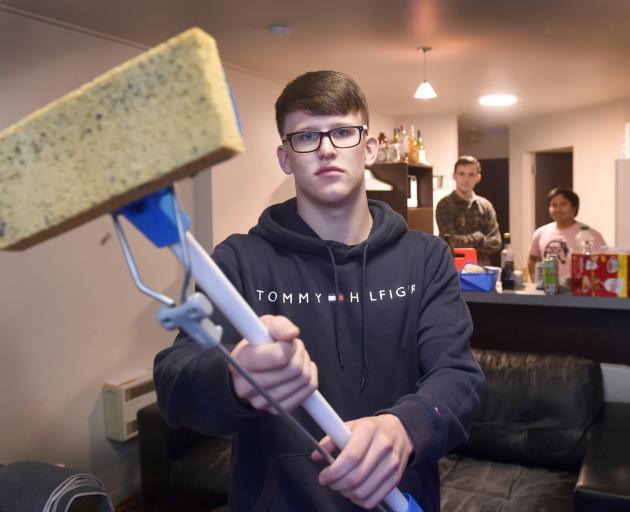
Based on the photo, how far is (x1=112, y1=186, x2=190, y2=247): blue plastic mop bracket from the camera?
0.51 metres

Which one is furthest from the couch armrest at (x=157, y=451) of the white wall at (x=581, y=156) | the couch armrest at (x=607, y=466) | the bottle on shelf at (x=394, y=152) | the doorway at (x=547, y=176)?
the doorway at (x=547, y=176)

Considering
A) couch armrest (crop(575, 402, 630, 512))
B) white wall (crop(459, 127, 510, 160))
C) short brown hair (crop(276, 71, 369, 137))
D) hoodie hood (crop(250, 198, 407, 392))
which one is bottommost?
couch armrest (crop(575, 402, 630, 512))

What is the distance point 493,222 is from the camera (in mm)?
4676

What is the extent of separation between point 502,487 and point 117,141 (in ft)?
7.46

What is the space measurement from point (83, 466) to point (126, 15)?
7.46ft

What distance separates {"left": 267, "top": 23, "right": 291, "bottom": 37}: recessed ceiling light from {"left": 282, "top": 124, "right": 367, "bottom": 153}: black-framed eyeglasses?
7.88ft

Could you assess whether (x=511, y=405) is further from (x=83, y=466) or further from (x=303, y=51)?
(x=303, y=51)

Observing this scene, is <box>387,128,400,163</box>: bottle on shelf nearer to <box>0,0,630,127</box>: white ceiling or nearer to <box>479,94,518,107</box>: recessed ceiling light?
<box>0,0,630,127</box>: white ceiling

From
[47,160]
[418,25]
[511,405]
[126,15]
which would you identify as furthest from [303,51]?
[47,160]

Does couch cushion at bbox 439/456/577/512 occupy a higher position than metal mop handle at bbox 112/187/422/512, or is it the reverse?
metal mop handle at bbox 112/187/422/512

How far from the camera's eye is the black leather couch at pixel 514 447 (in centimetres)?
226

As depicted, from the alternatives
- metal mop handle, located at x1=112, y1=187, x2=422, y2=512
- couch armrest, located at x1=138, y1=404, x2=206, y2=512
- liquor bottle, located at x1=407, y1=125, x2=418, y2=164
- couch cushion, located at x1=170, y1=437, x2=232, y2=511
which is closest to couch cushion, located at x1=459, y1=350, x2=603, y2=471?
couch cushion, located at x1=170, y1=437, x2=232, y2=511

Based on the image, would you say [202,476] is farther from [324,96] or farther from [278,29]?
[278,29]

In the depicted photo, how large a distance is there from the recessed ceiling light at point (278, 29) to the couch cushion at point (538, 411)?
2.02 metres
